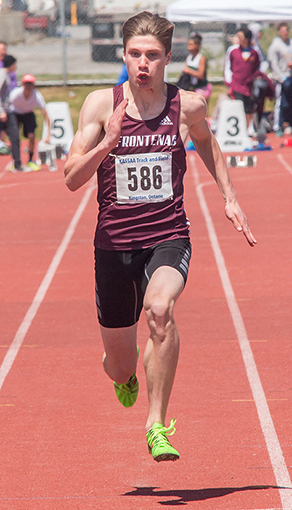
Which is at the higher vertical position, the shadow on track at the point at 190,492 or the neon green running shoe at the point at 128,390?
the neon green running shoe at the point at 128,390

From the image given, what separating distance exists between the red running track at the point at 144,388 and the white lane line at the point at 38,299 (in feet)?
0.06

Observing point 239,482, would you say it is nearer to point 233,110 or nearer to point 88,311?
point 88,311

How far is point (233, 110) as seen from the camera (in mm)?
17047

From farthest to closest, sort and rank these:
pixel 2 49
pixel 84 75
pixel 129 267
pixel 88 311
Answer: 1. pixel 84 75
2. pixel 2 49
3. pixel 88 311
4. pixel 129 267

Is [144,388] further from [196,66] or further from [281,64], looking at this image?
[281,64]

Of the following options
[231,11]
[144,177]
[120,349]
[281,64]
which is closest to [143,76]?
[144,177]

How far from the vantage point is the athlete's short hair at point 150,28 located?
153 inches

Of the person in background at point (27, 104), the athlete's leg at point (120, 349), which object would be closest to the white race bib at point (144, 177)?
the athlete's leg at point (120, 349)

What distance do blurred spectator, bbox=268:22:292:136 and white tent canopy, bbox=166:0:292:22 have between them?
0.33 metres

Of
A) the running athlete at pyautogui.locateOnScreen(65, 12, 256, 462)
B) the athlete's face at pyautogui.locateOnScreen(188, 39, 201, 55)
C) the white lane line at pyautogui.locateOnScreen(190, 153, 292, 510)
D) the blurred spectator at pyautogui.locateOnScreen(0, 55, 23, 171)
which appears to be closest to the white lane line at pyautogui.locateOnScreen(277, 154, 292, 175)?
the athlete's face at pyautogui.locateOnScreen(188, 39, 201, 55)

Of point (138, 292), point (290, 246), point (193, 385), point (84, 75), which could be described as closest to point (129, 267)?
point (138, 292)

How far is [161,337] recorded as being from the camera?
371 centimetres

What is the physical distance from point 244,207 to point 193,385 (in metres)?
6.53

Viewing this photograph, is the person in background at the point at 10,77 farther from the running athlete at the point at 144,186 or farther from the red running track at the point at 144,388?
the running athlete at the point at 144,186
